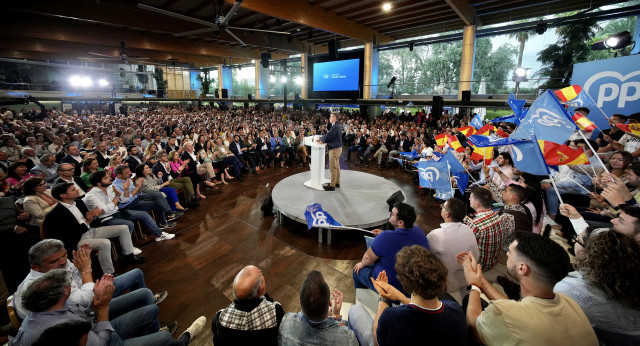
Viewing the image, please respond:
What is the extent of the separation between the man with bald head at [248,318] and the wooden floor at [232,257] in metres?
→ 1.07

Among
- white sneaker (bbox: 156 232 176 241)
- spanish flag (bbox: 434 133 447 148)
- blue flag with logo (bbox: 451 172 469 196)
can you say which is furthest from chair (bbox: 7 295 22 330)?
spanish flag (bbox: 434 133 447 148)

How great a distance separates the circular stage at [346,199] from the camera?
399 centimetres

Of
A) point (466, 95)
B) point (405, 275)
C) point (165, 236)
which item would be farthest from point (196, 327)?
point (466, 95)

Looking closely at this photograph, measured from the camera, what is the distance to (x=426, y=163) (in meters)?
3.74

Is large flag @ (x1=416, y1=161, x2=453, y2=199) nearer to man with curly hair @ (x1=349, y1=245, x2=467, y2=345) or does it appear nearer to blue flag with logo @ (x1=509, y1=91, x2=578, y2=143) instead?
blue flag with logo @ (x1=509, y1=91, x2=578, y2=143)

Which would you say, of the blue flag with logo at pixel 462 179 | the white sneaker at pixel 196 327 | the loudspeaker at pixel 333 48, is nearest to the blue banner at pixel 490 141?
the blue flag with logo at pixel 462 179

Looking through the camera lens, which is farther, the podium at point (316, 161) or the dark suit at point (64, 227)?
the podium at point (316, 161)

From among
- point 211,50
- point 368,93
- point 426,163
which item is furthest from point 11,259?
point 211,50

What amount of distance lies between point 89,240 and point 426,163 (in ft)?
13.9

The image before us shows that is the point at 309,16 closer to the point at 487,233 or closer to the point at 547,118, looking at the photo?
the point at 547,118

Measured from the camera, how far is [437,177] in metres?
3.62

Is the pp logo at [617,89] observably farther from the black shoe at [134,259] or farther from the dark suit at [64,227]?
the dark suit at [64,227]

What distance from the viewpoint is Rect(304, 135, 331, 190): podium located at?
501cm

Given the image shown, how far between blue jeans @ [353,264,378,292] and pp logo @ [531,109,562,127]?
7.55 ft
